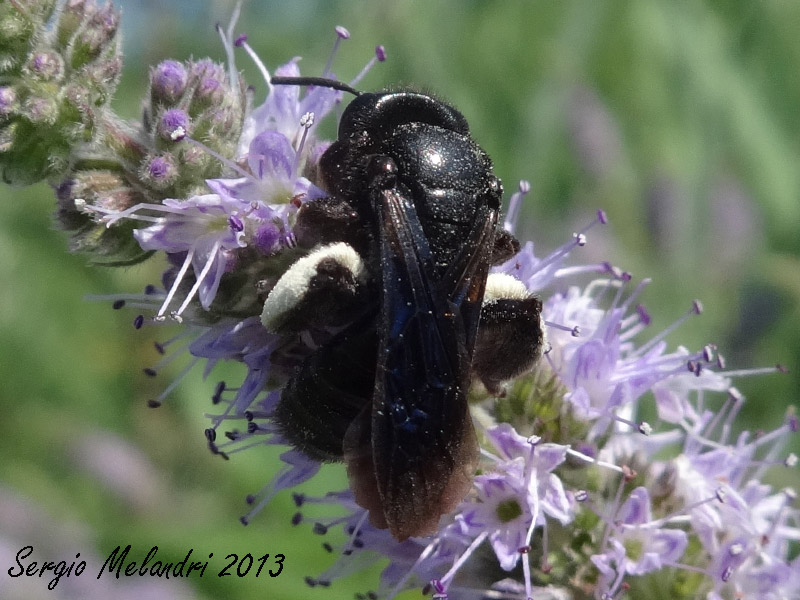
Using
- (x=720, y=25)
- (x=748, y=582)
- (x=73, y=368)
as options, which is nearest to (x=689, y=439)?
(x=748, y=582)

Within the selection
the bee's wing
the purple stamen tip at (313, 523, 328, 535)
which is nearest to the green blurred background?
the purple stamen tip at (313, 523, 328, 535)

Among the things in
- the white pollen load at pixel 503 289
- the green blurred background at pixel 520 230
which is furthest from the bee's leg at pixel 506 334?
the green blurred background at pixel 520 230

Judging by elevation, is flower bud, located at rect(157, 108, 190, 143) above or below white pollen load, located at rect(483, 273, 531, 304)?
below

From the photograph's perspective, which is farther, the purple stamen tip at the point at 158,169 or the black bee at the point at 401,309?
the purple stamen tip at the point at 158,169

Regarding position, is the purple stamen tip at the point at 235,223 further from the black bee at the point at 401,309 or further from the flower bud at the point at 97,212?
the flower bud at the point at 97,212

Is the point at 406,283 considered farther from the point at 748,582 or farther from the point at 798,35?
the point at 798,35

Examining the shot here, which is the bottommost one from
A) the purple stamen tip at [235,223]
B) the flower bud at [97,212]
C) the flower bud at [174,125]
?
the flower bud at [97,212]

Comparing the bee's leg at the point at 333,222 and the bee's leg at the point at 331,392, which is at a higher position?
the bee's leg at the point at 333,222

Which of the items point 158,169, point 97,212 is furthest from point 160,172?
point 97,212

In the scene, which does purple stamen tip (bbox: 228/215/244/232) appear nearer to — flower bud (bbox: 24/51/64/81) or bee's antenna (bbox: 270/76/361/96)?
bee's antenna (bbox: 270/76/361/96)
